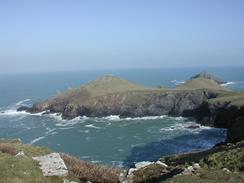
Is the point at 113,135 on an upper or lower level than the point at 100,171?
lower

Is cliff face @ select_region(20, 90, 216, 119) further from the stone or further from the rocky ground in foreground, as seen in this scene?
the rocky ground in foreground

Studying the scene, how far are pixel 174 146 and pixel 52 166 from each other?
241 ft

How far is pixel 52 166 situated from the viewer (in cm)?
2434

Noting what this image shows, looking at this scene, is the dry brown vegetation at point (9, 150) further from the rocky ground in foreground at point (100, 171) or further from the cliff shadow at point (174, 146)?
the cliff shadow at point (174, 146)

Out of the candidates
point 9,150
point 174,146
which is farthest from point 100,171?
point 174,146

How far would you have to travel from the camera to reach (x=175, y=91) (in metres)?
177

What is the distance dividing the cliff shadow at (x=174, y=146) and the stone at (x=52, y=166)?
172 feet

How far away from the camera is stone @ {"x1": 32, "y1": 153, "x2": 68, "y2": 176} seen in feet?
76.4

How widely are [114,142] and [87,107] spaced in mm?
66484

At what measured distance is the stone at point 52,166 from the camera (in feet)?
76.4

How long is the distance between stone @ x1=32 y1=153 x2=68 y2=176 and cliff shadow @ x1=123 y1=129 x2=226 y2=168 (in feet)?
172

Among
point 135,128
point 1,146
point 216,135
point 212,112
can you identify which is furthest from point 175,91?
point 1,146

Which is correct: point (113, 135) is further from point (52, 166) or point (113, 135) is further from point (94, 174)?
point (94, 174)

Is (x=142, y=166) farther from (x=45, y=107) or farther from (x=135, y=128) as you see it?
(x=45, y=107)
